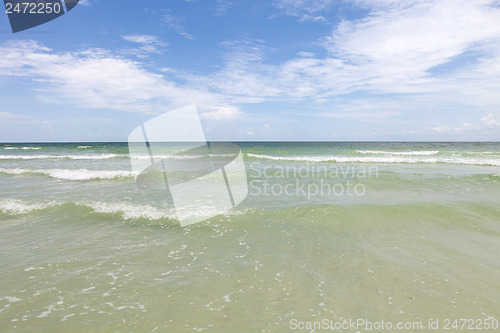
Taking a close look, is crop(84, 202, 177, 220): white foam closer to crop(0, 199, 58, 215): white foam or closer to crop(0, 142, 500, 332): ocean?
crop(0, 142, 500, 332): ocean

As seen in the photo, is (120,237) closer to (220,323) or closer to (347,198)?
(220,323)

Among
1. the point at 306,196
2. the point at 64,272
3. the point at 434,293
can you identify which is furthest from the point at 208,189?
the point at 434,293

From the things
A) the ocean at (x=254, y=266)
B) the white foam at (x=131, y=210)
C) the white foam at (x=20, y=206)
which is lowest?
the ocean at (x=254, y=266)

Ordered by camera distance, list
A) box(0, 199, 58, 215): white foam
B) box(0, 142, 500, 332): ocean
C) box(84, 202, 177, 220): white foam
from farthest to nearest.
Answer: box(0, 199, 58, 215): white foam, box(84, 202, 177, 220): white foam, box(0, 142, 500, 332): ocean

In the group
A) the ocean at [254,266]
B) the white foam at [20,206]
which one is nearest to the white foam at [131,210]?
the ocean at [254,266]

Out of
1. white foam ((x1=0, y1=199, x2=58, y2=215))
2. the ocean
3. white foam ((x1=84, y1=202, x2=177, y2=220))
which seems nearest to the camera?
the ocean

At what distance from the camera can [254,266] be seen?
4.56 meters

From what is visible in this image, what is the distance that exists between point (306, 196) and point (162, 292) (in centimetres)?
683

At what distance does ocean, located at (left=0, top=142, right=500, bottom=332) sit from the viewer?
3.28 m

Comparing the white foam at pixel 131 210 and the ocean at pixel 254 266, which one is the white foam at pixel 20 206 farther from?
the white foam at pixel 131 210

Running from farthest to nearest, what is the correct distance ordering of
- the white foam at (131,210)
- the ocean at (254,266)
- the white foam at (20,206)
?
the white foam at (20,206), the white foam at (131,210), the ocean at (254,266)

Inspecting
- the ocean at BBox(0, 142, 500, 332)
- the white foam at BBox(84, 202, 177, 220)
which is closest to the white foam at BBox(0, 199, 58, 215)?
the ocean at BBox(0, 142, 500, 332)

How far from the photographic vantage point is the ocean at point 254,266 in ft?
10.7

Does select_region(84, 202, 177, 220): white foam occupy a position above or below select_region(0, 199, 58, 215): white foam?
below
